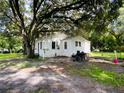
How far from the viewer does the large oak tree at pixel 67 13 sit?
22.3m

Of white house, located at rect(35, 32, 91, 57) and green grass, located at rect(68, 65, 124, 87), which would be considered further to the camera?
white house, located at rect(35, 32, 91, 57)

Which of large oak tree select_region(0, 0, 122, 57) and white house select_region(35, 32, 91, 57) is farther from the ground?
large oak tree select_region(0, 0, 122, 57)

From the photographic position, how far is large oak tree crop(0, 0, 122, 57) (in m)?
22.3

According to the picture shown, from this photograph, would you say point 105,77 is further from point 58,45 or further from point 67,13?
point 58,45

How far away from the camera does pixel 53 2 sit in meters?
25.3

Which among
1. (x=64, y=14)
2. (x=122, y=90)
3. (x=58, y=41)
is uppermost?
(x=64, y=14)

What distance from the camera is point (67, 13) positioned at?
88.2 feet

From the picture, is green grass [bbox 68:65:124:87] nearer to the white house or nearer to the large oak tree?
the large oak tree

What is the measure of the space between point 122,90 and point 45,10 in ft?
56.0

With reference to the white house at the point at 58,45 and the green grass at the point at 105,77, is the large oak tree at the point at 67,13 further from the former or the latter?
the green grass at the point at 105,77

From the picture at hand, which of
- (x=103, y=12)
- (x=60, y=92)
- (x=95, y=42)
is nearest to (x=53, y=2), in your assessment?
(x=103, y=12)

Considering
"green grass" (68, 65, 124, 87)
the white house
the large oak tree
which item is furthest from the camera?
the white house

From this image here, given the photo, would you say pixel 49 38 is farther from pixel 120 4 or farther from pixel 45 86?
pixel 45 86

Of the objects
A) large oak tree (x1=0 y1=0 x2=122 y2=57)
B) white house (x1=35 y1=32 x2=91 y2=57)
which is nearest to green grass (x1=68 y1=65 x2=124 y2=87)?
large oak tree (x1=0 y1=0 x2=122 y2=57)
